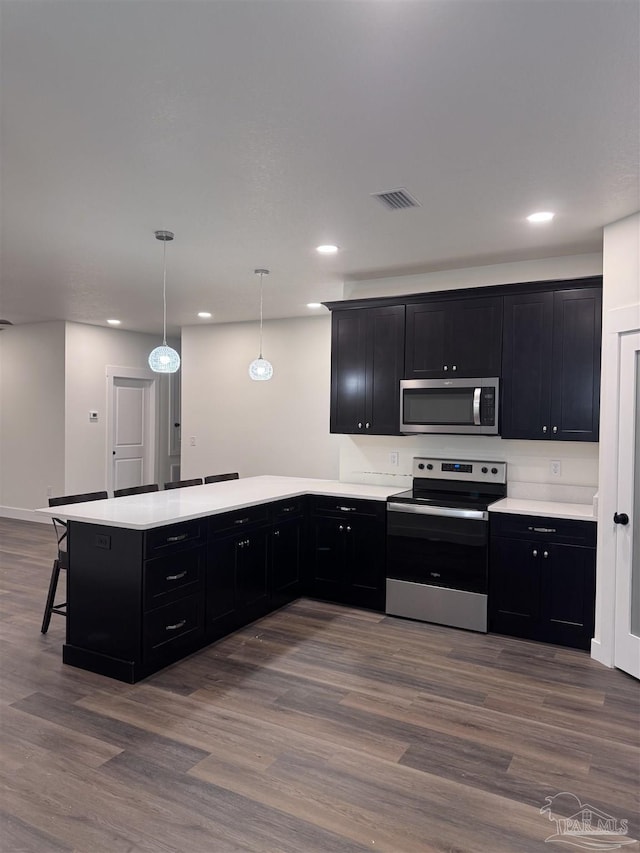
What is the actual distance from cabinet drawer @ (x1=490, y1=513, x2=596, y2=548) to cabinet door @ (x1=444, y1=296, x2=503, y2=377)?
3.57 feet

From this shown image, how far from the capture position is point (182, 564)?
3316 millimetres

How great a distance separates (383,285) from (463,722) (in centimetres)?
348

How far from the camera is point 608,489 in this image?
3443mm

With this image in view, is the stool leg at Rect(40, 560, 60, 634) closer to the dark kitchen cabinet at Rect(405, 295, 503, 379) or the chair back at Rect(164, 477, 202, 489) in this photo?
the chair back at Rect(164, 477, 202, 489)

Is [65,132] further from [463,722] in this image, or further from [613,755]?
[613,755]

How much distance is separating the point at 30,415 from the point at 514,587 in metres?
6.58

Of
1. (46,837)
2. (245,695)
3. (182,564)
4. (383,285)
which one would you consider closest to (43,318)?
(383,285)

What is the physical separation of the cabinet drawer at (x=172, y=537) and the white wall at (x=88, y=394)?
4.60 m

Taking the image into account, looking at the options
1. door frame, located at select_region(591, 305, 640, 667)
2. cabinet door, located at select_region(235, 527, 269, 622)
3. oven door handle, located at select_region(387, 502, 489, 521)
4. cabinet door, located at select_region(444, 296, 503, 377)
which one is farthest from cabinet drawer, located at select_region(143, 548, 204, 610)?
door frame, located at select_region(591, 305, 640, 667)

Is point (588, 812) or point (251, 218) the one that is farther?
point (251, 218)

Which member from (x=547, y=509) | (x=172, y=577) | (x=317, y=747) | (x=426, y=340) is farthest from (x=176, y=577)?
(x=426, y=340)

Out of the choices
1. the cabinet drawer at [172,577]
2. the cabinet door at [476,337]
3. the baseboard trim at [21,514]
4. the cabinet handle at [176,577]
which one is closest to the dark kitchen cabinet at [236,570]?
the cabinet drawer at [172,577]

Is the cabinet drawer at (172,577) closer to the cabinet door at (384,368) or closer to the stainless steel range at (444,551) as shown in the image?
the stainless steel range at (444,551)

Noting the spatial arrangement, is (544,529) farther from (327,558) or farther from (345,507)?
(327,558)
